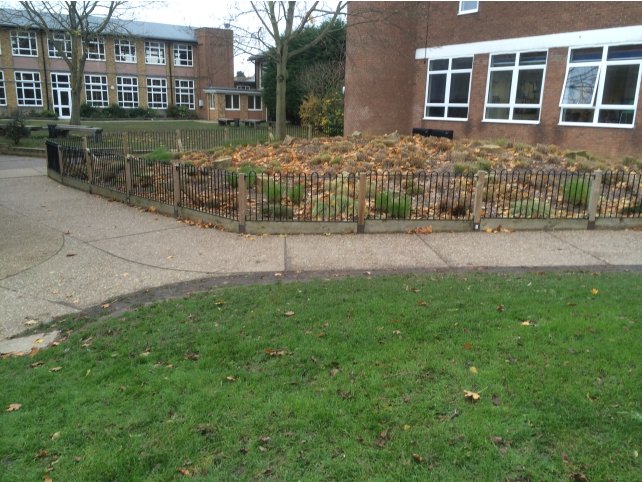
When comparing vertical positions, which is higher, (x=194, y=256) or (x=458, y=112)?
(x=458, y=112)

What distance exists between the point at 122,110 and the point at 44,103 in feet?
22.5

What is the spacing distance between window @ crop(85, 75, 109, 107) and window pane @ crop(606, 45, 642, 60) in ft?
157

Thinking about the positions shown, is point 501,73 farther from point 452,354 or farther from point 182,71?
point 182,71

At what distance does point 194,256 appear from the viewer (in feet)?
25.9

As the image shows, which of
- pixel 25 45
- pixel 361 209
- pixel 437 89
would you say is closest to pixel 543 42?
pixel 437 89

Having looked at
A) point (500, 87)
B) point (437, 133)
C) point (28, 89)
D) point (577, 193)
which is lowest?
point (577, 193)

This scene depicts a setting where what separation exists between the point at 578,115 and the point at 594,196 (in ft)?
33.6

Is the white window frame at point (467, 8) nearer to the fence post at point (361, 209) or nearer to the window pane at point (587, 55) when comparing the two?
the window pane at point (587, 55)

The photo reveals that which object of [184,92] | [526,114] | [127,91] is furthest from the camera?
[184,92]

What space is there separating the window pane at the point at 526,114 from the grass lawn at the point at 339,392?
15.4 meters

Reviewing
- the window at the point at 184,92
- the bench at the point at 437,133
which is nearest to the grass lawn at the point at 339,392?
the bench at the point at 437,133

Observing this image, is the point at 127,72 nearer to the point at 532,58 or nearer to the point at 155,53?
the point at 155,53

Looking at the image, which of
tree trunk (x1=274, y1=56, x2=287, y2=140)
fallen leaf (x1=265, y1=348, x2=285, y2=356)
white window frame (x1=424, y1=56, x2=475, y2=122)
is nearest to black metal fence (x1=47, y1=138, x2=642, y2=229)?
fallen leaf (x1=265, y1=348, x2=285, y2=356)

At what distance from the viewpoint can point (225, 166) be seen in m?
13.8
